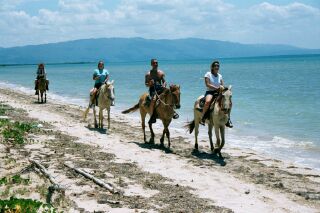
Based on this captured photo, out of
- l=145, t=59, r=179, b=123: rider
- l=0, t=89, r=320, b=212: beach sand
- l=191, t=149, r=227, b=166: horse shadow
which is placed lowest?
l=191, t=149, r=227, b=166: horse shadow

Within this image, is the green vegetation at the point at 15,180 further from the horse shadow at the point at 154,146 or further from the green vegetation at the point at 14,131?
the horse shadow at the point at 154,146

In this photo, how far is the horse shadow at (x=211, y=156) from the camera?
13023mm

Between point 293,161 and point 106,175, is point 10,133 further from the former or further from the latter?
point 293,161

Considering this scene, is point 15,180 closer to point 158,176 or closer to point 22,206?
point 22,206

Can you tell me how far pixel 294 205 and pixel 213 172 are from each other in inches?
116

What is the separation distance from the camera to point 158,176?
10695 mm

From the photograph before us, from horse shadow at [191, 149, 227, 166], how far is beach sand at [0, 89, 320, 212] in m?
0.03

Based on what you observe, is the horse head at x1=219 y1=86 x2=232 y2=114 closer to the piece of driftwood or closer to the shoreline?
the shoreline

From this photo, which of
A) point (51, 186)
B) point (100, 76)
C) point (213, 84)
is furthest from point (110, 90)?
point (51, 186)

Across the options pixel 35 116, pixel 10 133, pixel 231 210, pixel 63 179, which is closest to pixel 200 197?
pixel 231 210

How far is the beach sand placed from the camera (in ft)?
28.3

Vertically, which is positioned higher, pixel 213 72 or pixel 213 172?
pixel 213 72

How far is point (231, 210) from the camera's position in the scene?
8.34m

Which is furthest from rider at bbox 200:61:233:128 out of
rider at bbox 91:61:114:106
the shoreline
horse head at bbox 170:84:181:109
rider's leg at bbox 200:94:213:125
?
rider at bbox 91:61:114:106
